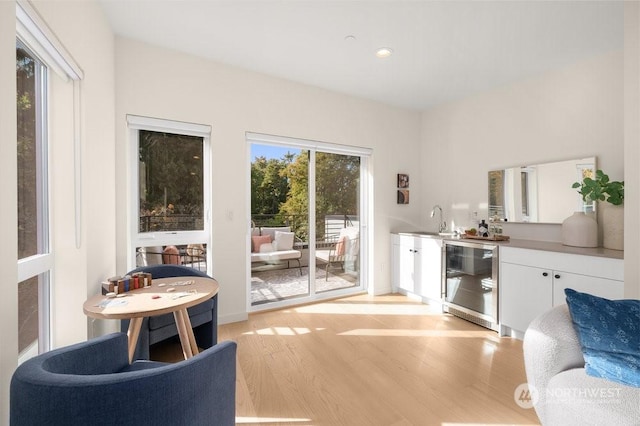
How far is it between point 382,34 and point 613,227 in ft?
8.30

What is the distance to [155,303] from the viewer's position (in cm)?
162

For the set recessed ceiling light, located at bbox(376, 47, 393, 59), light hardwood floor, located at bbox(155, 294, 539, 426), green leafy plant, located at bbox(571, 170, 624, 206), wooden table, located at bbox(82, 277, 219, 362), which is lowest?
light hardwood floor, located at bbox(155, 294, 539, 426)

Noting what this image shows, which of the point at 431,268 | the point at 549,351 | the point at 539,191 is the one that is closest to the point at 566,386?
the point at 549,351

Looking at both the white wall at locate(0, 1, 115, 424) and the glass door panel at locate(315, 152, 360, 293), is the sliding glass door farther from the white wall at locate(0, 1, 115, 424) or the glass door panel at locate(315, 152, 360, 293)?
the white wall at locate(0, 1, 115, 424)

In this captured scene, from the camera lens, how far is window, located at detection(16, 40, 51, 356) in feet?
4.85

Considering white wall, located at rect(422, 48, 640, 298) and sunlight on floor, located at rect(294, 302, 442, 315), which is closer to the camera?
white wall, located at rect(422, 48, 640, 298)

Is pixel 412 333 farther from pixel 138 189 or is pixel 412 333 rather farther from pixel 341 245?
pixel 138 189

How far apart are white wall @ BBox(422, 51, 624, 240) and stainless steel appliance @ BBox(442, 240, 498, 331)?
2.23 ft

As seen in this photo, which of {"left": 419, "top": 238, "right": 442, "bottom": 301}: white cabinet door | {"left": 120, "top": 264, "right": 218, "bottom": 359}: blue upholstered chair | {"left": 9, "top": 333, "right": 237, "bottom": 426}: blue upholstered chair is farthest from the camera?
{"left": 419, "top": 238, "right": 442, "bottom": 301}: white cabinet door

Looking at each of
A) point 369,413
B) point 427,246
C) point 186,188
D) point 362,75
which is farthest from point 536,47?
point 186,188

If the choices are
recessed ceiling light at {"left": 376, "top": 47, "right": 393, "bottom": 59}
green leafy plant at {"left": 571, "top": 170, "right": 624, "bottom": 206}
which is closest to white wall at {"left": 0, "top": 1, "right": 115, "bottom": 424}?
recessed ceiling light at {"left": 376, "top": 47, "right": 393, "bottom": 59}

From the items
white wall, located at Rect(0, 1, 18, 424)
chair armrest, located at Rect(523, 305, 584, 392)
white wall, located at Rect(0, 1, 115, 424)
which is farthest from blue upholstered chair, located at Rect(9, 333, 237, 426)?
chair armrest, located at Rect(523, 305, 584, 392)

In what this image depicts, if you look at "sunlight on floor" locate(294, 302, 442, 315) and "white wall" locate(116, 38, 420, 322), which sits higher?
"white wall" locate(116, 38, 420, 322)

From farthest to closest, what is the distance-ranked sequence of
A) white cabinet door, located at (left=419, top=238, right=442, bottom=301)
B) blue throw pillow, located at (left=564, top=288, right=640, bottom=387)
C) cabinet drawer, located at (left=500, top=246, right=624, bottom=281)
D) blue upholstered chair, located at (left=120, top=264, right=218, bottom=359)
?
white cabinet door, located at (left=419, top=238, right=442, bottom=301) → cabinet drawer, located at (left=500, top=246, right=624, bottom=281) → blue upholstered chair, located at (left=120, top=264, right=218, bottom=359) → blue throw pillow, located at (left=564, top=288, right=640, bottom=387)
